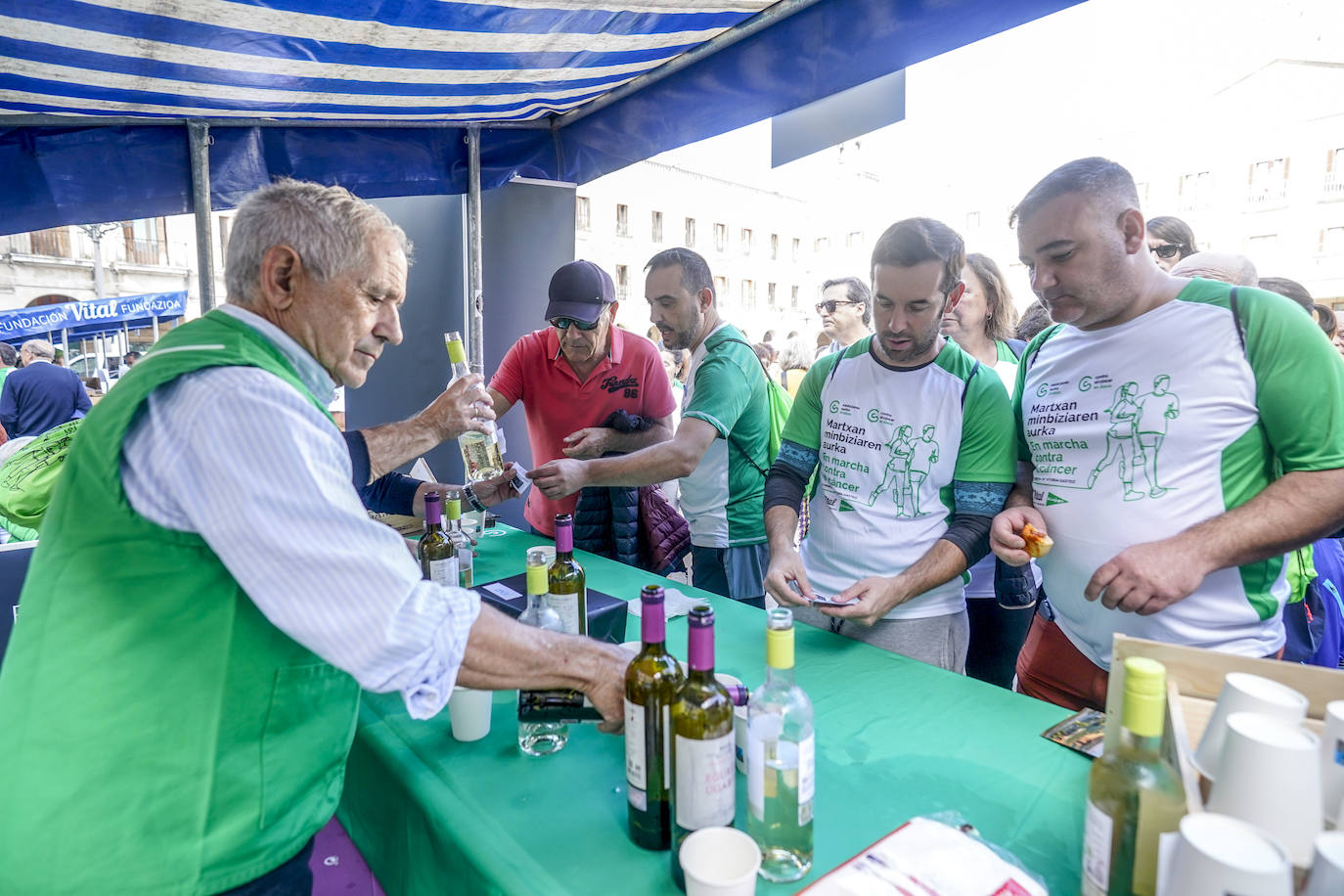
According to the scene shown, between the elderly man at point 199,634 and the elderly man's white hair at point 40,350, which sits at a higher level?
the elderly man's white hair at point 40,350

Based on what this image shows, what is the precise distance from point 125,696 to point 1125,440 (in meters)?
1.86

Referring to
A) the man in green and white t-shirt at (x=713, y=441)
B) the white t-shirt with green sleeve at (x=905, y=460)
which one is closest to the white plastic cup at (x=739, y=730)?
the white t-shirt with green sleeve at (x=905, y=460)

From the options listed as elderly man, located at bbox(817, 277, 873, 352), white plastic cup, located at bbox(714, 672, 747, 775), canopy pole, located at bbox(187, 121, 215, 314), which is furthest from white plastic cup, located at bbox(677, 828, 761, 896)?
elderly man, located at bbox(817, 277, 873, 352)

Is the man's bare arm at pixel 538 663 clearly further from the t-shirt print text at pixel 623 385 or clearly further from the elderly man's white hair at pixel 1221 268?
the elderly man's white hair at pixel 1221 268

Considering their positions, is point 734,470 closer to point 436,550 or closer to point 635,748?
point 436,550

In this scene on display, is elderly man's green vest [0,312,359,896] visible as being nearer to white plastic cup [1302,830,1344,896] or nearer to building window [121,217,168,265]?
white plastic cup [1302,830,1344,896]

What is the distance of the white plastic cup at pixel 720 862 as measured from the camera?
775 mm

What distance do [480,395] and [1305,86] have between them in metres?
28.3

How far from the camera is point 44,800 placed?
3.01 feet

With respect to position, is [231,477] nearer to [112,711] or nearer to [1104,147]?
[112,711]

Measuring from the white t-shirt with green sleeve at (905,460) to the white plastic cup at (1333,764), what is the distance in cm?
106

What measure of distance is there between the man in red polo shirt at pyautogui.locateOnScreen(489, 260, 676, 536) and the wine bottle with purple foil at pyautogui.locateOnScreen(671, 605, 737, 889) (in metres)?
1.82

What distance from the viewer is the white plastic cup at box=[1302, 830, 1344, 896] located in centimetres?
53

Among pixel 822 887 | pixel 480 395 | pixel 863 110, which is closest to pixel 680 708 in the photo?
pixel 822 887
